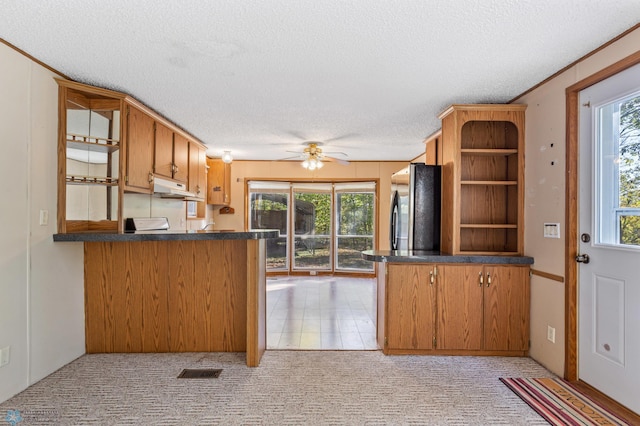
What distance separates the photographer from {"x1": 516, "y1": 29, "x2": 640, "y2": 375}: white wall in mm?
2531

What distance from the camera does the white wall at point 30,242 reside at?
2.17 meters

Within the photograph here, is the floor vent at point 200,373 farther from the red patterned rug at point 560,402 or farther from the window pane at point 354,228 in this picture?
the window pane at point 354,228

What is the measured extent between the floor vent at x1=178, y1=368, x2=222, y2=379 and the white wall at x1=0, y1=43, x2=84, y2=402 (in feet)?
3.29

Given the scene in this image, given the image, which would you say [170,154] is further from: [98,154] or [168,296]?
[168,296]

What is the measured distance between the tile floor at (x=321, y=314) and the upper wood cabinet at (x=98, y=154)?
6.31ft

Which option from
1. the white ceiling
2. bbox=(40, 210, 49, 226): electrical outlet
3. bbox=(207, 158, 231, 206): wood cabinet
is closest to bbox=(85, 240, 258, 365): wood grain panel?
bbox=(40, 210, 49, 226): electrical outlet

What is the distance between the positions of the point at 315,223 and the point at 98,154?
454 centimetres

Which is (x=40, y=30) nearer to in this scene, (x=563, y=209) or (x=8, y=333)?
(x=8, y=333)

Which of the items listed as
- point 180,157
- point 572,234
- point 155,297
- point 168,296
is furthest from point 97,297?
point 572,234

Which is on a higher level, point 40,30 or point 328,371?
point 40,30

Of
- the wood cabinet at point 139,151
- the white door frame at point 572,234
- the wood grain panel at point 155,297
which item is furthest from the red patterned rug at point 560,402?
the wood cabinet at point 139,151

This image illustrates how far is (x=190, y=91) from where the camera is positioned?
2949 mm

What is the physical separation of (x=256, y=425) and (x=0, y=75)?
269 centimetres

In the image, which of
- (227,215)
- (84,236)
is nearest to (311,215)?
(227,215)
